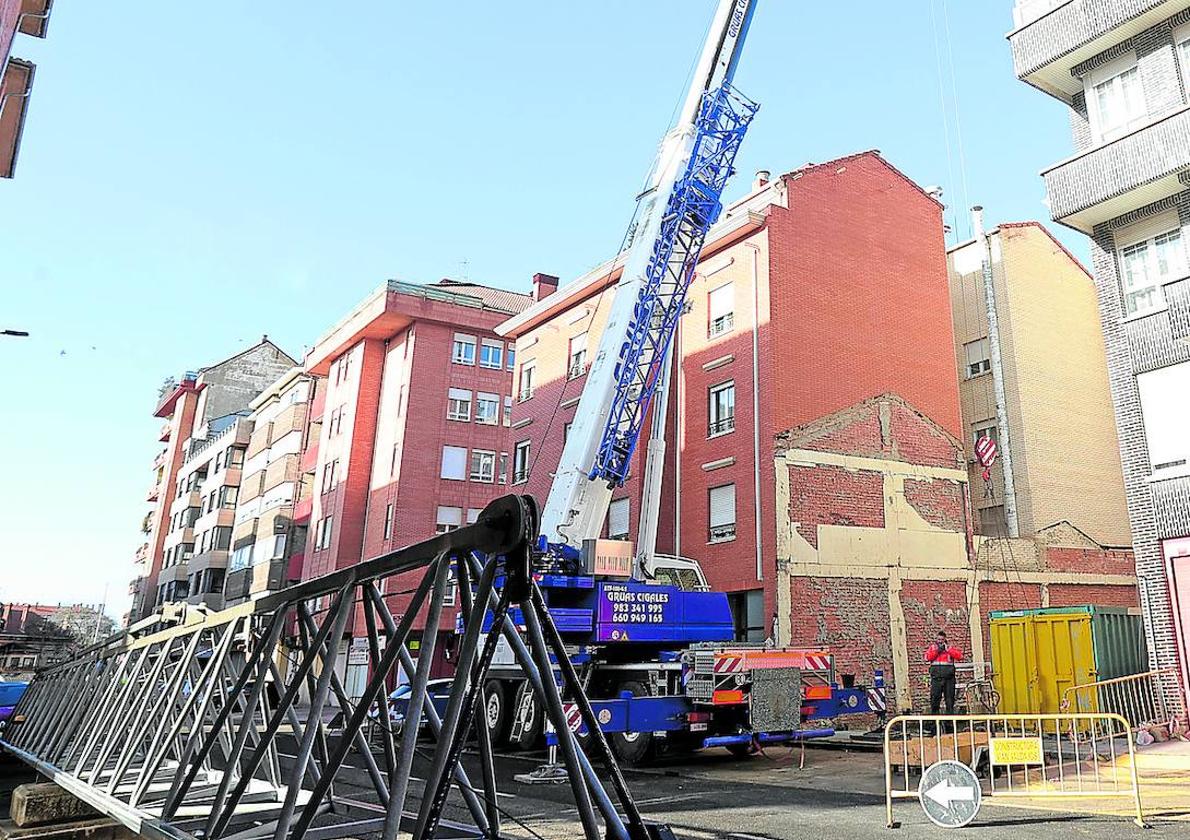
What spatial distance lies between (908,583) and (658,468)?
30.4 ft

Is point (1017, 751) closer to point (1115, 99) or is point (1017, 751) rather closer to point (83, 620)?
point (1115, 99)

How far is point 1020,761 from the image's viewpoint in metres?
9.28

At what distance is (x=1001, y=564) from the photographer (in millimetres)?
25188

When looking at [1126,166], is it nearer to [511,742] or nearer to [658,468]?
[658,468]

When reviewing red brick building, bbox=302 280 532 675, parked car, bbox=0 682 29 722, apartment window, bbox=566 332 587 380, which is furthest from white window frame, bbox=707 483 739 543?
parked car, bbox=0 682 29 722

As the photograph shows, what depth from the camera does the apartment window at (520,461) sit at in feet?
107

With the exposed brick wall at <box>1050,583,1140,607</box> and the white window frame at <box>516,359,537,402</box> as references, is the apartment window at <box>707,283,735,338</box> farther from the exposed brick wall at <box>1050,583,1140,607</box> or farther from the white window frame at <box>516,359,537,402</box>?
the exposed brick wall at <box>1050,583,1140,607</box>

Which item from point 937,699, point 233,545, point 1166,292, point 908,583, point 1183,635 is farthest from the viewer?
point 233,545

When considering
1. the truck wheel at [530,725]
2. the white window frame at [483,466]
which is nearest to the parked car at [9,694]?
the truck wheel at [530,725]

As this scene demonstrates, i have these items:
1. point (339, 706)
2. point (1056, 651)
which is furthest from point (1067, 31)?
point (339, 706)

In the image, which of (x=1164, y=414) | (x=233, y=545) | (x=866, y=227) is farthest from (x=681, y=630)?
(x=233, y=545)

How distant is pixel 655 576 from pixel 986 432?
56.4ft

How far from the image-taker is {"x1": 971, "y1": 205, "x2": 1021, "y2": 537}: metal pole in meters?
28.1

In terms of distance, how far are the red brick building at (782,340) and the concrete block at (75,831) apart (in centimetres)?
1551
